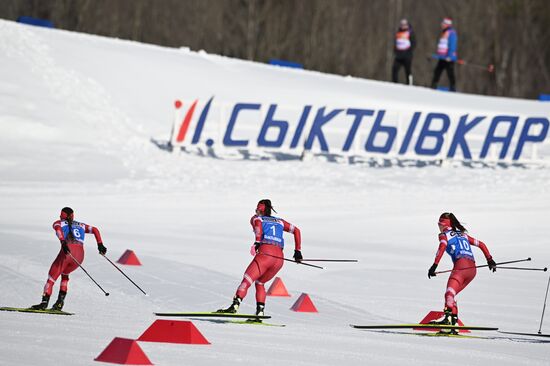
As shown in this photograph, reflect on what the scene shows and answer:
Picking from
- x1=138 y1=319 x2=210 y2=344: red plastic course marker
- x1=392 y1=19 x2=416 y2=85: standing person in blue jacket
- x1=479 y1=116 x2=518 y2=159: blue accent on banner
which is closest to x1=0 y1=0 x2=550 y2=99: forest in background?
x1=392 y1=19 x2=416 y2=85: standing person in blue jacket

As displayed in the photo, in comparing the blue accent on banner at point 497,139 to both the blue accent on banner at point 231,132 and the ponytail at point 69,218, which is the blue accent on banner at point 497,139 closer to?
the blue accent on banner at point 231,132

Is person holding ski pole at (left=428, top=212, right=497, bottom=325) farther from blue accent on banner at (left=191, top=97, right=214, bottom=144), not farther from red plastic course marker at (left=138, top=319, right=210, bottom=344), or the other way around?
blue accent on banner at (left=191, top=97, right=214, bottom=144)

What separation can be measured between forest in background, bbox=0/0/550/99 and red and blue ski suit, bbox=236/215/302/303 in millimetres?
37377

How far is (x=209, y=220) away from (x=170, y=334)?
12.0 m

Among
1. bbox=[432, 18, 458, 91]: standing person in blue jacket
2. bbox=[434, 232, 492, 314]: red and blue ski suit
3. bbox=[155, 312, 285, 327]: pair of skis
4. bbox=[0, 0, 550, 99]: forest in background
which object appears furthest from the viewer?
bbox=[0, 0, 550, 99]: forest in background

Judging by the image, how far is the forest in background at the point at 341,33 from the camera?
164 ft

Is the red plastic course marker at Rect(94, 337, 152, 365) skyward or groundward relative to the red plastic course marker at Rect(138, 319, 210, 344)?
skyward

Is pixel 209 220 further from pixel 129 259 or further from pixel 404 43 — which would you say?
pixel 404 43

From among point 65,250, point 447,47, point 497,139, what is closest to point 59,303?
point 65,250

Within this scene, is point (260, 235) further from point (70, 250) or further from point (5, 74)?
point (5, 74)

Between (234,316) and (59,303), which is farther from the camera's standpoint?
(59,303)

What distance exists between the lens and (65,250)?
11938 mm

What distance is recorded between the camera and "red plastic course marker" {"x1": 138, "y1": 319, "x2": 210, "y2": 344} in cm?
1009

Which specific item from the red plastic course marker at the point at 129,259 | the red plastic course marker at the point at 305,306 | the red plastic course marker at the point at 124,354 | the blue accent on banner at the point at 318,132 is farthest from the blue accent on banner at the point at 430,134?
the red plastic course marker at the point at 124,354
